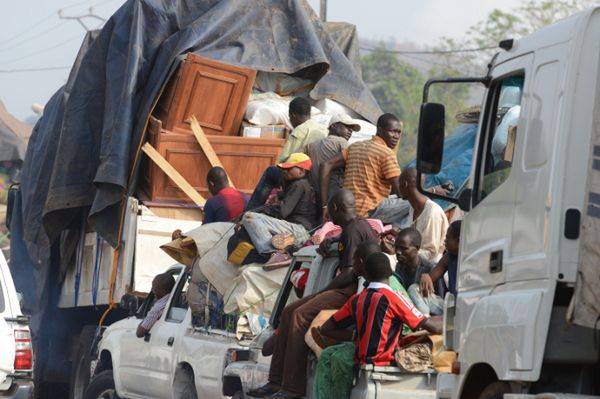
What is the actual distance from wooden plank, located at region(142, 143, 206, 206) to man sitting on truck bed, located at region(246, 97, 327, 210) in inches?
50.0

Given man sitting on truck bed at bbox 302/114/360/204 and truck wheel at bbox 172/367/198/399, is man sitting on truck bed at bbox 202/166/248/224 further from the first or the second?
truck wheel at bbox 172/367/198/399

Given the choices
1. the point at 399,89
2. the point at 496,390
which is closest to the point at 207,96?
the point at 496,390

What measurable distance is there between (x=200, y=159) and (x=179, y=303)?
280 cm

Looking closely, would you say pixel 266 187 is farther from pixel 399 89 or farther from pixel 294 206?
pixel 399 89

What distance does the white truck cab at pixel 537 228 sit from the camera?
5156mm

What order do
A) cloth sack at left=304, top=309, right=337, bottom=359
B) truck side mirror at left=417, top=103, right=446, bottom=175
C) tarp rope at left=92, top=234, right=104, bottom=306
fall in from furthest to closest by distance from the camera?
tarp rope at left=92, top=234, right=104, bottom=306 < cloth sack at left=304, top=309, right=337, bottom=359 < truck side mirror at left=417, top=103, right=446, bottom=175

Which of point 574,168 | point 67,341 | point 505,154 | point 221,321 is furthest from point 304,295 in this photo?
point 67,341

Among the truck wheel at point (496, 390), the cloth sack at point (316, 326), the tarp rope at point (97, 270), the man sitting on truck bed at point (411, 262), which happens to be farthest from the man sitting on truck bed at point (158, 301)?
the truck wheel at point (496, 390)

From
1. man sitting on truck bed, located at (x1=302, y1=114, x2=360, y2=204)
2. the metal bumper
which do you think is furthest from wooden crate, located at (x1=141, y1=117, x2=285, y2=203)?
the metal bumper

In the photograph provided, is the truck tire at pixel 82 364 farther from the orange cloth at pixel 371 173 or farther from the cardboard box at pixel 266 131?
the orange cloth at pixel 371 173

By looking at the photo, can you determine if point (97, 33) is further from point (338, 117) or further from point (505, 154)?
point (505, 154)

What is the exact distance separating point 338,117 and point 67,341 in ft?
18.8

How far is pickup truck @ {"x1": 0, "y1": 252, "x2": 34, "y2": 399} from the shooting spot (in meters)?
9.02

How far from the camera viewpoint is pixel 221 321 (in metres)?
10.0
